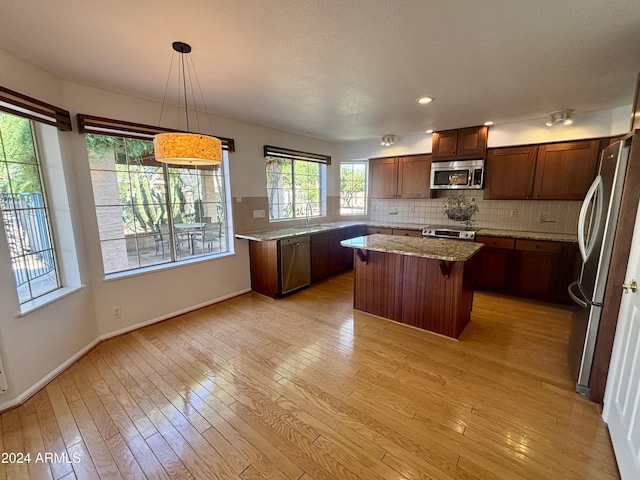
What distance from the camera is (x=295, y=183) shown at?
482 cm

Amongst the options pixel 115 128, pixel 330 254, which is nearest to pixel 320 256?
pixel 330 254

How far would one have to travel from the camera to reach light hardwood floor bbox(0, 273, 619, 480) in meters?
1.48

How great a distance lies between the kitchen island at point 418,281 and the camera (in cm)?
267

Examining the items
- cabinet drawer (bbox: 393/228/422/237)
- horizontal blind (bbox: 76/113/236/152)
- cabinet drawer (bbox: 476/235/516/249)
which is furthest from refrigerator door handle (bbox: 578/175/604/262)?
horizontal blind (bbox: 76/113/236/152)

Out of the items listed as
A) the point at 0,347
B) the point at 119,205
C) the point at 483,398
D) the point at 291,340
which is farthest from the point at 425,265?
the point at 0,347

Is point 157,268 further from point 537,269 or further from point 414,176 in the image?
point 537,269

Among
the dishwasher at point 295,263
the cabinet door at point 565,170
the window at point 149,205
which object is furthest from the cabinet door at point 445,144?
the window at point 149,205

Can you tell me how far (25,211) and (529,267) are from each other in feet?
17.6

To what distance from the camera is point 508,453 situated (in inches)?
60.5

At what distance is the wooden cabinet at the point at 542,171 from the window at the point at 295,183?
9.20 feet

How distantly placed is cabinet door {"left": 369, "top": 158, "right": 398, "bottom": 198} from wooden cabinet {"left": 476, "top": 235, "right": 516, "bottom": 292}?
174cm

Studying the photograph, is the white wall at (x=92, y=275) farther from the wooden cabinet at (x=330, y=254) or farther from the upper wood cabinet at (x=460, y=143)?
the wooden cabinet at (x=330, y=254)

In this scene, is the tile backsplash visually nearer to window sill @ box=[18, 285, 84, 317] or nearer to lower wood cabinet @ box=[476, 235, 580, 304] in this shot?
lower wood cabinet @ box=[476, 235, 580, 304]

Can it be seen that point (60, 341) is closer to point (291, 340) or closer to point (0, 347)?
point (0, 347)
